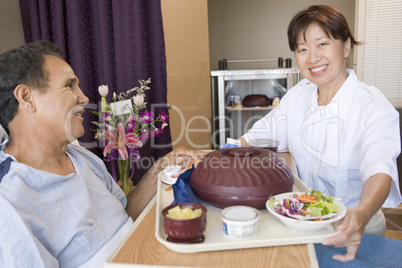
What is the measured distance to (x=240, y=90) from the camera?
13.0 ft

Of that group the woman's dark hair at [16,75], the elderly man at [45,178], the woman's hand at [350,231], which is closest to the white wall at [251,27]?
the elderly man at [45,178]

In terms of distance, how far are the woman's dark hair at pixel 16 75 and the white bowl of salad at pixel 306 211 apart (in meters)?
0.82

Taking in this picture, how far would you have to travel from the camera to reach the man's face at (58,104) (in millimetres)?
1092

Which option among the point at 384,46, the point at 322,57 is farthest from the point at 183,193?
the point at 384,46

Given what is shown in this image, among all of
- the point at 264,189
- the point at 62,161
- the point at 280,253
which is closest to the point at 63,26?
the point at 62,161

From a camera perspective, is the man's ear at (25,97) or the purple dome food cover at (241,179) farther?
the man's ear at (25,97)

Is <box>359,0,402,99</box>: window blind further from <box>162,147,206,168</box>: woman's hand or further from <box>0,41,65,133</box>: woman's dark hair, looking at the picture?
<box>0,41,65,133</box>: woman's dark hair

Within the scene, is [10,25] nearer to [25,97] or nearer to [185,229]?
[25,97]

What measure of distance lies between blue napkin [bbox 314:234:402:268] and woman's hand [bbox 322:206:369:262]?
0.60 ft

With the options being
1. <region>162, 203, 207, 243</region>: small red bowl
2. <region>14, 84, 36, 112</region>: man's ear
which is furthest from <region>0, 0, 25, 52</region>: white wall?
<region>162, 203, 207, 243</region>: small red bowl

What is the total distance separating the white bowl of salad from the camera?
76 centimetres

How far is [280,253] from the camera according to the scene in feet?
2.41

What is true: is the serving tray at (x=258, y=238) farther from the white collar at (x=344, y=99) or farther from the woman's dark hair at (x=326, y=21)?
the woman's dark hair at (x=326, y=21)

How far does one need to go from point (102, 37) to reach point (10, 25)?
567 millimetres
